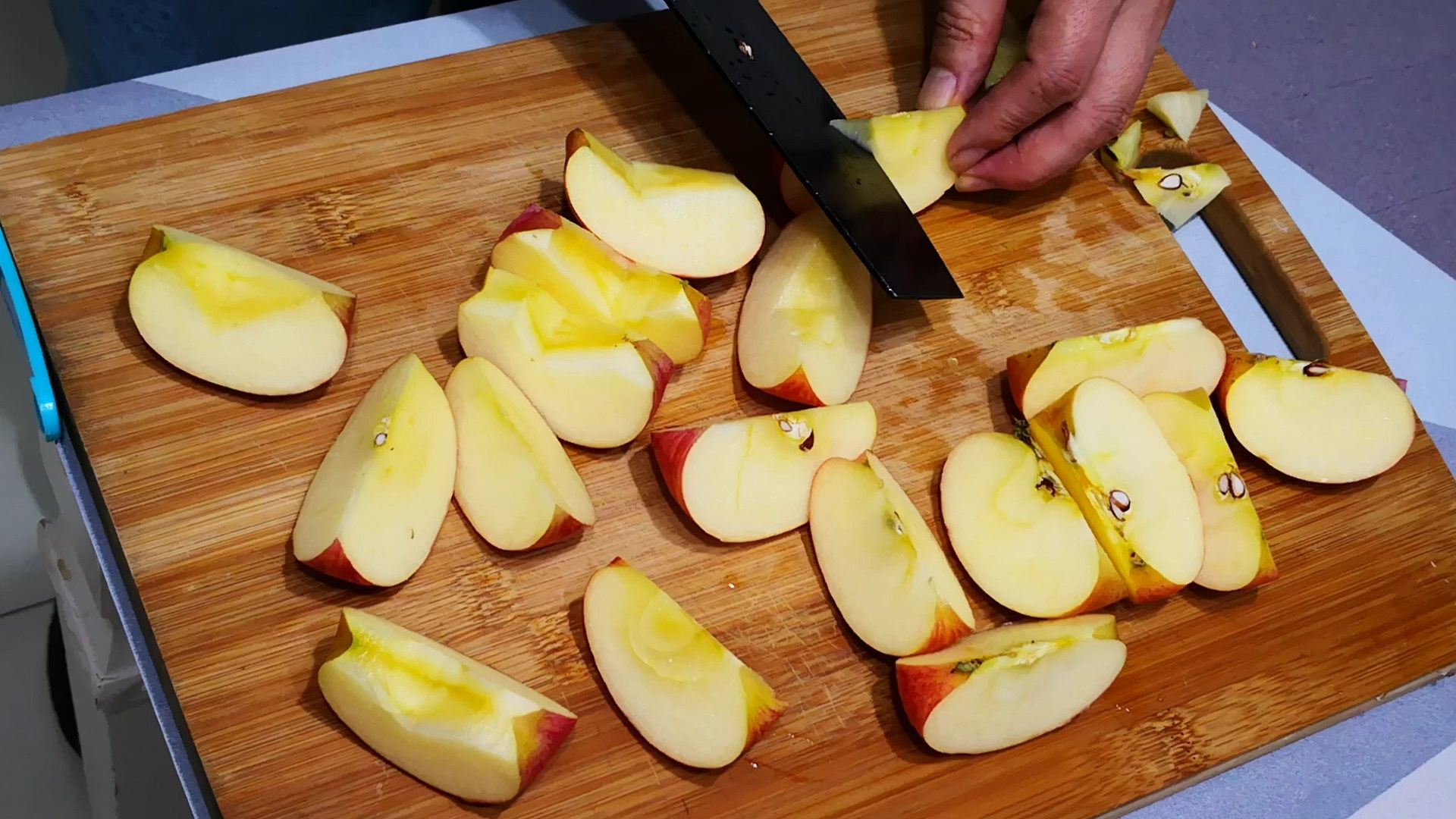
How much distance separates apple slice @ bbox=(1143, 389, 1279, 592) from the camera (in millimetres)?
1327

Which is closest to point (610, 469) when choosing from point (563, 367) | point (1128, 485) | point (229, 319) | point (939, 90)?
point (563, 367)

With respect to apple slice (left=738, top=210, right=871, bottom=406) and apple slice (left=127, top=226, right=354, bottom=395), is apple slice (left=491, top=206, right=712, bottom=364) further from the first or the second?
apple slice (left=127, top=226, right=354, bottom=395)

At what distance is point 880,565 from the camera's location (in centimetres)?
123

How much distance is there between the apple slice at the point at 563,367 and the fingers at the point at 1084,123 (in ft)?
1.85

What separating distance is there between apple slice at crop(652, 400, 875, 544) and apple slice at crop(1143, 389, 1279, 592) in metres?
0.41

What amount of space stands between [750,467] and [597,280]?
284 millimetres

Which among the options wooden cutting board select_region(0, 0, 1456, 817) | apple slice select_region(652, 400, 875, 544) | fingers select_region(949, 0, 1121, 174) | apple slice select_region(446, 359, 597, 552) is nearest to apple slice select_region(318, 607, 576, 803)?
wooden cutting board select_region(0, 0, 1456, 817)

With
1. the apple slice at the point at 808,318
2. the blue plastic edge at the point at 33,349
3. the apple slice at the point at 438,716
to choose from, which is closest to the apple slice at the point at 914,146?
the apple slice at the point at 808,318

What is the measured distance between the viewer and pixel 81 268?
131 cm

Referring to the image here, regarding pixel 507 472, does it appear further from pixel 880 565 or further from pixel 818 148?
pixel 818 148

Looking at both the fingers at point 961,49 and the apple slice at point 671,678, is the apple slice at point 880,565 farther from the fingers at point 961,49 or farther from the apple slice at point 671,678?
the fingers at point 961,49

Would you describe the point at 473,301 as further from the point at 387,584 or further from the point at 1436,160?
the point at 1436,160

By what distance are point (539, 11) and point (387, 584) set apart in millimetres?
923

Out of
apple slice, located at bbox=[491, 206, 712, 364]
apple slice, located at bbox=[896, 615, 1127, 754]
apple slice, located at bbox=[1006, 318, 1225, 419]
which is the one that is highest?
apple slice, located at bbox=[491, 206, 712, 364]
